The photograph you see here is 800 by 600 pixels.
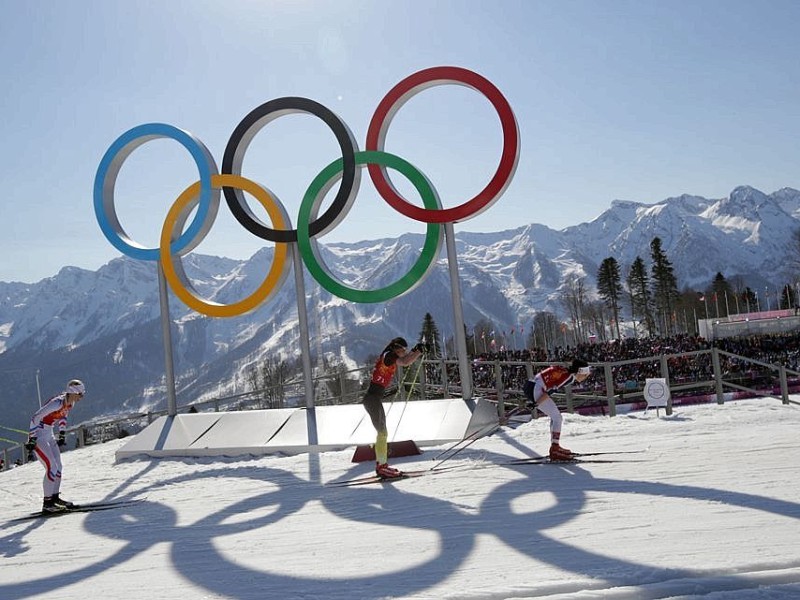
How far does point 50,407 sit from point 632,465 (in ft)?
24.4

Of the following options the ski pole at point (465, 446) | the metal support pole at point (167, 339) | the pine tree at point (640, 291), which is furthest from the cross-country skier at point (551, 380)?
the pine tree at point (640, 291)

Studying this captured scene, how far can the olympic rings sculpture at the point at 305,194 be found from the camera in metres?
12.8

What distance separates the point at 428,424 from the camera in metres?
11.6

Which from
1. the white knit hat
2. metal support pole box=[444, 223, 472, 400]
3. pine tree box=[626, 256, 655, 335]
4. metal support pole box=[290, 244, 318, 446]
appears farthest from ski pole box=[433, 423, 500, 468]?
pine tree box=[626, 256, 655, 335]

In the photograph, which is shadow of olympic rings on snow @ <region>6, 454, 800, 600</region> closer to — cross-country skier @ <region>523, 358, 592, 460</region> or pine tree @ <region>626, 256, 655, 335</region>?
cross-country skier @ <region>523, 358, 592, 460</region>

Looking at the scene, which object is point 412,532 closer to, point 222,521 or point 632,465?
point 222,521

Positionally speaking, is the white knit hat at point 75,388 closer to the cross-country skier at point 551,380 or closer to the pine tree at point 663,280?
the cross-country skier at point 551,380

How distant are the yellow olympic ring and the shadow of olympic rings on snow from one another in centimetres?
575

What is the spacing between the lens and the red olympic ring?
12.4 m

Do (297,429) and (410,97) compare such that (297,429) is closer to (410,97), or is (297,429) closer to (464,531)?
(410,97)

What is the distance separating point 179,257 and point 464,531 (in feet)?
35.1

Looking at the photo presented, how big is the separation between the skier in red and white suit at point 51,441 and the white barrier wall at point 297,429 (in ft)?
11.7

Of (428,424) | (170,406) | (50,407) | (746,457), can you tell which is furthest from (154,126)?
(746,457)

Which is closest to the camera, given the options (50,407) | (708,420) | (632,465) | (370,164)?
(632,465)
